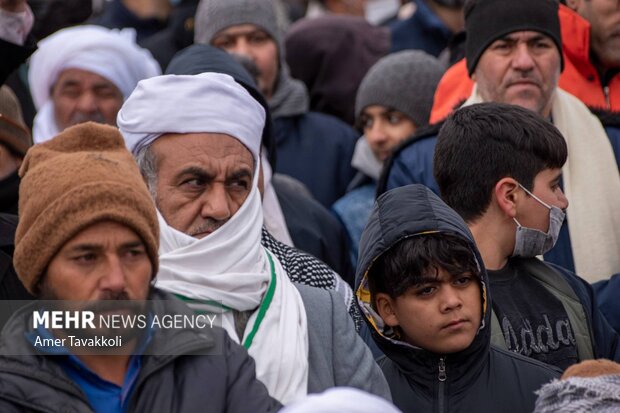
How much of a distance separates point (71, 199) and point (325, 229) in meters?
2.99

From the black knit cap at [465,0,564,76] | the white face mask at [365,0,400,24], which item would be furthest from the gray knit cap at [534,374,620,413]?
the white face mask at [365,0,400,24]

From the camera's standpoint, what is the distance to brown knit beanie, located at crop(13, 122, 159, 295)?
4.00 meters

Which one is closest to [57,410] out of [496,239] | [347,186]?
[496,239]

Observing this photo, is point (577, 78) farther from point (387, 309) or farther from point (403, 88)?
point (387, 309)

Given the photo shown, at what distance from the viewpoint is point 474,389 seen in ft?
15.5

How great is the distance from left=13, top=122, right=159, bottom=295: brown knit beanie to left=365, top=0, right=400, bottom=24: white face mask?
822cm

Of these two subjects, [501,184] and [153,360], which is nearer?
[153,360]

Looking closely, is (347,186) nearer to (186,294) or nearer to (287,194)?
(287,194)

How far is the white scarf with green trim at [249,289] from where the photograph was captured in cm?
446

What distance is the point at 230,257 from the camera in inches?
188

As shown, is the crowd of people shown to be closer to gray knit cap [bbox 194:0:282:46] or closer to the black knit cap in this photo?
the black knit cap

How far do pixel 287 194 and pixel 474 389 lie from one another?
2.44 meters

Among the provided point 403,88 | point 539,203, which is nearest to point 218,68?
point 539,203

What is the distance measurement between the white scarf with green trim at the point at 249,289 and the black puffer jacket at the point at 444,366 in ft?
1.10
